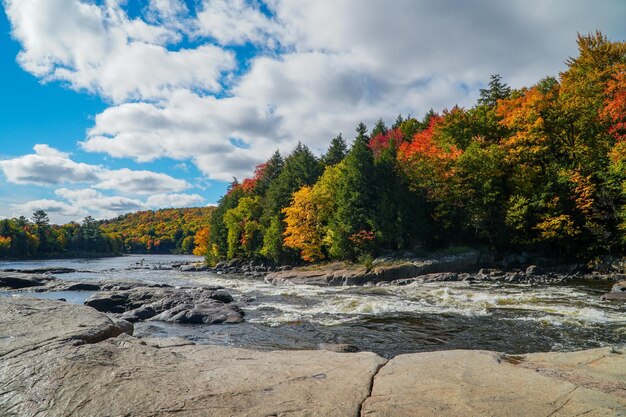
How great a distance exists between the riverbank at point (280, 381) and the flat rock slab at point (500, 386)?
19 millimetres

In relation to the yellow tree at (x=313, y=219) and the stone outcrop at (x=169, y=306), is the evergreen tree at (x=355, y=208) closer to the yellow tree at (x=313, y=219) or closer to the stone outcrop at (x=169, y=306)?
Result: the yellow tree at (x=313, y=219)

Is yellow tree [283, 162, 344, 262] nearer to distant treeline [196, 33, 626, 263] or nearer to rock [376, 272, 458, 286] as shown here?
distant treeline [196, 33, 626, 263]

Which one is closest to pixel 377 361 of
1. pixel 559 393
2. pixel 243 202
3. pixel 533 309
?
pixel 559 393

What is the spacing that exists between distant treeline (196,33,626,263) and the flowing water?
1169 cm

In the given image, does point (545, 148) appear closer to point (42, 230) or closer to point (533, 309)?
point (533, 309)

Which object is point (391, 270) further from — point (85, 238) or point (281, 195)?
point (85, 238)

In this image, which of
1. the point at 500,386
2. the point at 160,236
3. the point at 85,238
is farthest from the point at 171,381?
the point at 160,236

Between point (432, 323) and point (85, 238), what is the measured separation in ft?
440

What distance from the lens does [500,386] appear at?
5102mm

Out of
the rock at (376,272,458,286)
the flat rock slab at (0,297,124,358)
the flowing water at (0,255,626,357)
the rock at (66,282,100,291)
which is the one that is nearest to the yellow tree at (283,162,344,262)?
the rock at (376,272,458,286)

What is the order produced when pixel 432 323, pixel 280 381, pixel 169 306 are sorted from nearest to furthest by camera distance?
pixel 280 381
pixel 432 323
pixel 169 306

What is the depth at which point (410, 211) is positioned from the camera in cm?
3703

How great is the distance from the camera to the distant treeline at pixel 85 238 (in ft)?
321

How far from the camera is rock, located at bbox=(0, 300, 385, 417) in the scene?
437 centimetres
